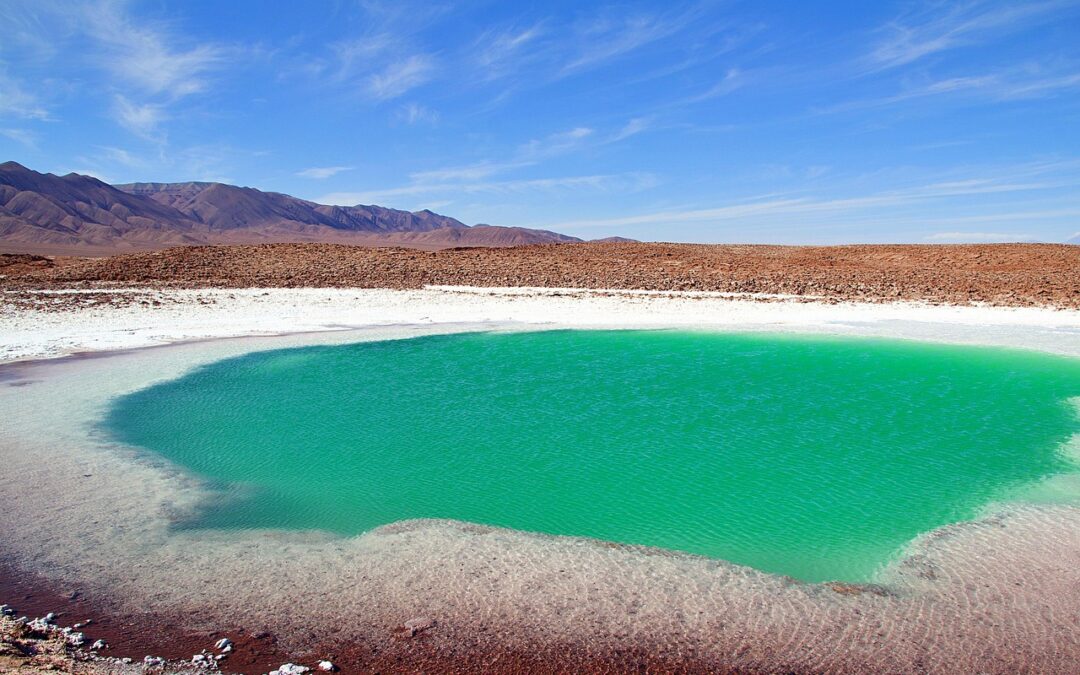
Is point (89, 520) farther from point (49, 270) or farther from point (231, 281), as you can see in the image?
point (49, 270)

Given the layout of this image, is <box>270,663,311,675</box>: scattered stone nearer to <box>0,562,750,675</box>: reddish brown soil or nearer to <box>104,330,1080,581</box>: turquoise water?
<box>0,562,750,675</box>: reddish brown soil

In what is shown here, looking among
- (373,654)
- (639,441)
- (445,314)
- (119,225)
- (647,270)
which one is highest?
(119,225)

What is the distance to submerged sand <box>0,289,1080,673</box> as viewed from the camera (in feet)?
14.0

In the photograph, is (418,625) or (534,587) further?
(534,587)

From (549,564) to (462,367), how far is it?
8.88 meters

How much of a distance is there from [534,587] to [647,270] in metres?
27.8

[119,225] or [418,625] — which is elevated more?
[119,225]

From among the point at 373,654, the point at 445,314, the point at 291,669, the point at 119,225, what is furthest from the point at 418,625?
the point at 119,225

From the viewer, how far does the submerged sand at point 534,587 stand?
4281mm

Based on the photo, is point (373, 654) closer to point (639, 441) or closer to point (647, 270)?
point (639, 441)

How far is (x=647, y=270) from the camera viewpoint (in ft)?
105

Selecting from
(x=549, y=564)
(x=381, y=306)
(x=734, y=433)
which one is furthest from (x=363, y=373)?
(x=381, y=306)

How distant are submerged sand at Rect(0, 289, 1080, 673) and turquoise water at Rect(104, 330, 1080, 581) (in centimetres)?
44

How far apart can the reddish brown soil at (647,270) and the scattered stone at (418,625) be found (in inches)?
903
